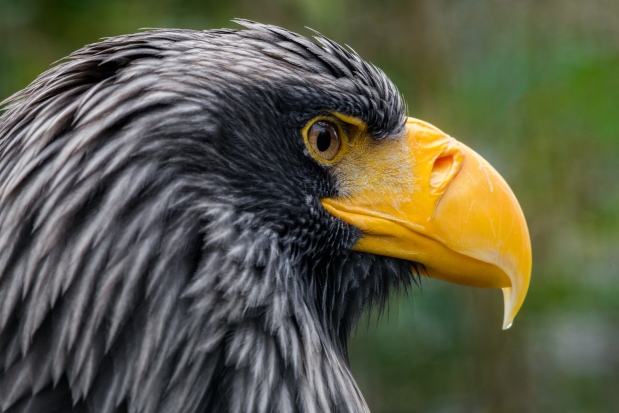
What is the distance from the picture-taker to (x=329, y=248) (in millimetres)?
2441

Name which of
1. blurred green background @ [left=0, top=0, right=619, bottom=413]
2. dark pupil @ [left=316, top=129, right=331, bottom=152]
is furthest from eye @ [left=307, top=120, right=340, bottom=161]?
blurred green background @ [left=0, top=0, right=619, bottom=413]

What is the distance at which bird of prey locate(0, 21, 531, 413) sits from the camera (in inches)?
79.9

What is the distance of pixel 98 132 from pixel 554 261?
154 inches

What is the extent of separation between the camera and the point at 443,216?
2436 millimetres

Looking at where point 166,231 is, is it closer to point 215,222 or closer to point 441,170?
point 215,222

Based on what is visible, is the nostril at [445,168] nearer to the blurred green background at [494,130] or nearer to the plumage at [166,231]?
the plumage at [166,231]

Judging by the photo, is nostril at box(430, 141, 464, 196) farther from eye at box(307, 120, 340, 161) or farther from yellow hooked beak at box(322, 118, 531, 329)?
eye at box(307, 120, 340, 161)

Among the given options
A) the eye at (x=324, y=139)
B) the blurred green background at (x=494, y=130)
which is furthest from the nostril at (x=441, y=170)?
the blurred green background at (x=494, y=130)

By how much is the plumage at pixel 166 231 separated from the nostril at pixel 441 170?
354 millimetres

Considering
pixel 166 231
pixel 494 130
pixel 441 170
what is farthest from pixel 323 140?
pixel 494 130

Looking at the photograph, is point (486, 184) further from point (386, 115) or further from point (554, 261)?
point (554, 261)

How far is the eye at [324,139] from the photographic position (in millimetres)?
2389

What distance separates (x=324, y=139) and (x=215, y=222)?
47cm

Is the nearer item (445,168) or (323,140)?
(323,140)
